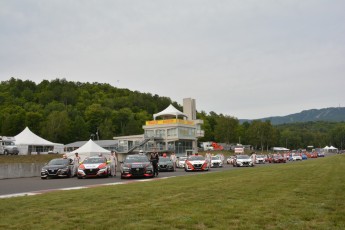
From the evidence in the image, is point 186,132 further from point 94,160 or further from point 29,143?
point 94,160

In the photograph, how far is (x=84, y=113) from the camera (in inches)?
5320

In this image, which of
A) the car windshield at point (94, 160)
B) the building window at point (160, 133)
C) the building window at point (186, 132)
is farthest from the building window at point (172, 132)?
the car windshield at point (94, 160)

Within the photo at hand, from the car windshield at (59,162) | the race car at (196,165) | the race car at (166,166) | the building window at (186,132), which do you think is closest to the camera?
the car windshield at (59,162)

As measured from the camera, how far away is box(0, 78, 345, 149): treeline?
375 feet

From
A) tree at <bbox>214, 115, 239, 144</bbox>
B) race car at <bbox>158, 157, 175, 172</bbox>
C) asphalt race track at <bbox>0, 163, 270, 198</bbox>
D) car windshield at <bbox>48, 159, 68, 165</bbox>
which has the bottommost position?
asphalt race track at <bbox>0, 163, 270, 198</bbox>

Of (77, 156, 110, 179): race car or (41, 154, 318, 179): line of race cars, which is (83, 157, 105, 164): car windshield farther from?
(77, 156, 110, 179): race car

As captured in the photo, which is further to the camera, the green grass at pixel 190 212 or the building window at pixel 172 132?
the building window at pixel 172 132

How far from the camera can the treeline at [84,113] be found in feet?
375

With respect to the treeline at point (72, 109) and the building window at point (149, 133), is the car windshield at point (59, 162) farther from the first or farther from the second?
the treeline at point (72, 109)

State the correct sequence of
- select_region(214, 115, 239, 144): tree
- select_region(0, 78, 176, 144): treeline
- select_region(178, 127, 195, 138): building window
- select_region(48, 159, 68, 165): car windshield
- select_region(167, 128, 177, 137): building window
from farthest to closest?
select_region(214, 115, 239, 144): tree, select_region(0, 78, 176, 144): treeline, select_region(178, 127, 195, 138): building window, select_region(167, 128, 177, 137): building window, select_region(48, 159, 68, 165): car windshield

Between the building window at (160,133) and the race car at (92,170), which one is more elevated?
the building window at (160,133)

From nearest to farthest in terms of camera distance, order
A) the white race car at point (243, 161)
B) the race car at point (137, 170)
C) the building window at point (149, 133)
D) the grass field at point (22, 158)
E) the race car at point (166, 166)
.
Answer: the race car at point (137, 170), the race car at point (166, 166), the white race car at point (243, 161), the grass field at point (22, 158), the building window at point (149, 133)

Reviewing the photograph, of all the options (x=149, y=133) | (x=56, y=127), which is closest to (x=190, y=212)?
(x=149, y=133)

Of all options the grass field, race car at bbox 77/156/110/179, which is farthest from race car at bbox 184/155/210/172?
the grass field
